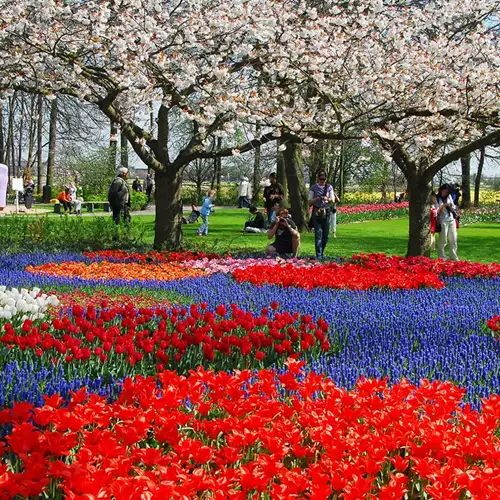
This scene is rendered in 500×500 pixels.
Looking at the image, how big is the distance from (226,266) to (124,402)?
7.12 meters

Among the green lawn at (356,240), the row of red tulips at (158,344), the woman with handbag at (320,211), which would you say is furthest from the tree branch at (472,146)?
the row of red tulips at (158,344)

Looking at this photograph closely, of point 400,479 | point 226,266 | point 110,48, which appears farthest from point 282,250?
point 400,479

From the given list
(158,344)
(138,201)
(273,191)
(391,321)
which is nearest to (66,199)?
(138,201)

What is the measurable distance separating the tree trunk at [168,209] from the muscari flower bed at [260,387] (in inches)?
171

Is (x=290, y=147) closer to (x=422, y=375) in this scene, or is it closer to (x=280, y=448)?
(x=422, y=375)

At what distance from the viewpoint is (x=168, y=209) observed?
43.2ft

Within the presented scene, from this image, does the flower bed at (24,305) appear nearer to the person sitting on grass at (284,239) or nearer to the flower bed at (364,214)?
the person sitting on grass at (284,239)

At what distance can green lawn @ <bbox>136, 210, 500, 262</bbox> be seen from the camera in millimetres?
15381

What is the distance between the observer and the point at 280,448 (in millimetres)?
2730

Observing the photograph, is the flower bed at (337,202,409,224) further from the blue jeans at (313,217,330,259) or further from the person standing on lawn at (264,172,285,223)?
the blue jeans at (313,217,330,259)

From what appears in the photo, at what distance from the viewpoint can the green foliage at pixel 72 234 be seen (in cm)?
1339

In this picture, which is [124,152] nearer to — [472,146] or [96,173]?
[96,173]

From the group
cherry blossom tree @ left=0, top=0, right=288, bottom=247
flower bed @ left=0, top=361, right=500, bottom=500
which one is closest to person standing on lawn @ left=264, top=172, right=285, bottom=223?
cherry blossom tree @ left=0, top=0, right=288, bottom=247

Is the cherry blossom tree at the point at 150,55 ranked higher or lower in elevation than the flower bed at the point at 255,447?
higher
